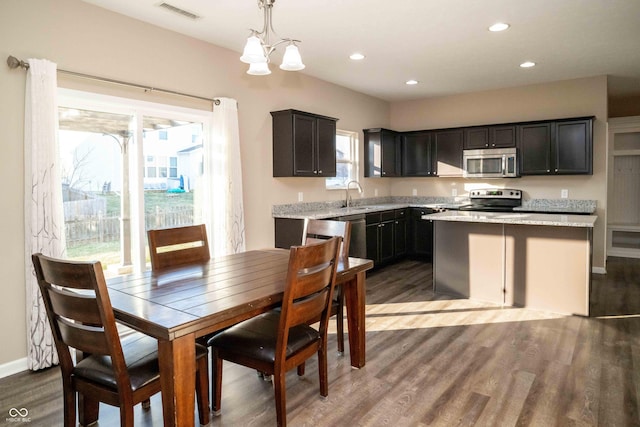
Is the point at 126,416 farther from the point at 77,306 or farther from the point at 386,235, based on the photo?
the point at 386,235

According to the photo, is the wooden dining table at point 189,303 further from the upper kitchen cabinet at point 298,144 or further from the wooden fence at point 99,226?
the upper kitchen cabinet at point 298,144

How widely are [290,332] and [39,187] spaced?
2058 millimetres

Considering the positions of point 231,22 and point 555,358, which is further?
point 231,22

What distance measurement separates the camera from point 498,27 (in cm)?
374

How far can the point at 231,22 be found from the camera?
→ 3574mm

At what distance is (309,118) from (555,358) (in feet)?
11.5

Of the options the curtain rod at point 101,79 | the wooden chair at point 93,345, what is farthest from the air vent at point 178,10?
the wooden chair at point 93,345

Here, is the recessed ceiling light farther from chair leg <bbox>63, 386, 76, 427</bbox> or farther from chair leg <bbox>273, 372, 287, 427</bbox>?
chair leg <bbox>63, 386, 76, 427</bbox>

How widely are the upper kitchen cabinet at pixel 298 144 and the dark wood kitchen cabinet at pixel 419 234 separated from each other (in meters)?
2.10

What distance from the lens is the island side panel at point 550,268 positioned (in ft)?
12.6

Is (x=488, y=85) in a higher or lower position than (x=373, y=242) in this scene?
higher

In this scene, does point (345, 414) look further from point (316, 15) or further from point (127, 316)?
point (316, 15)

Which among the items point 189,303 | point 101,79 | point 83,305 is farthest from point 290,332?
point 101,79

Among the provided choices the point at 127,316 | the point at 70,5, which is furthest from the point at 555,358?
the point at 70,5
